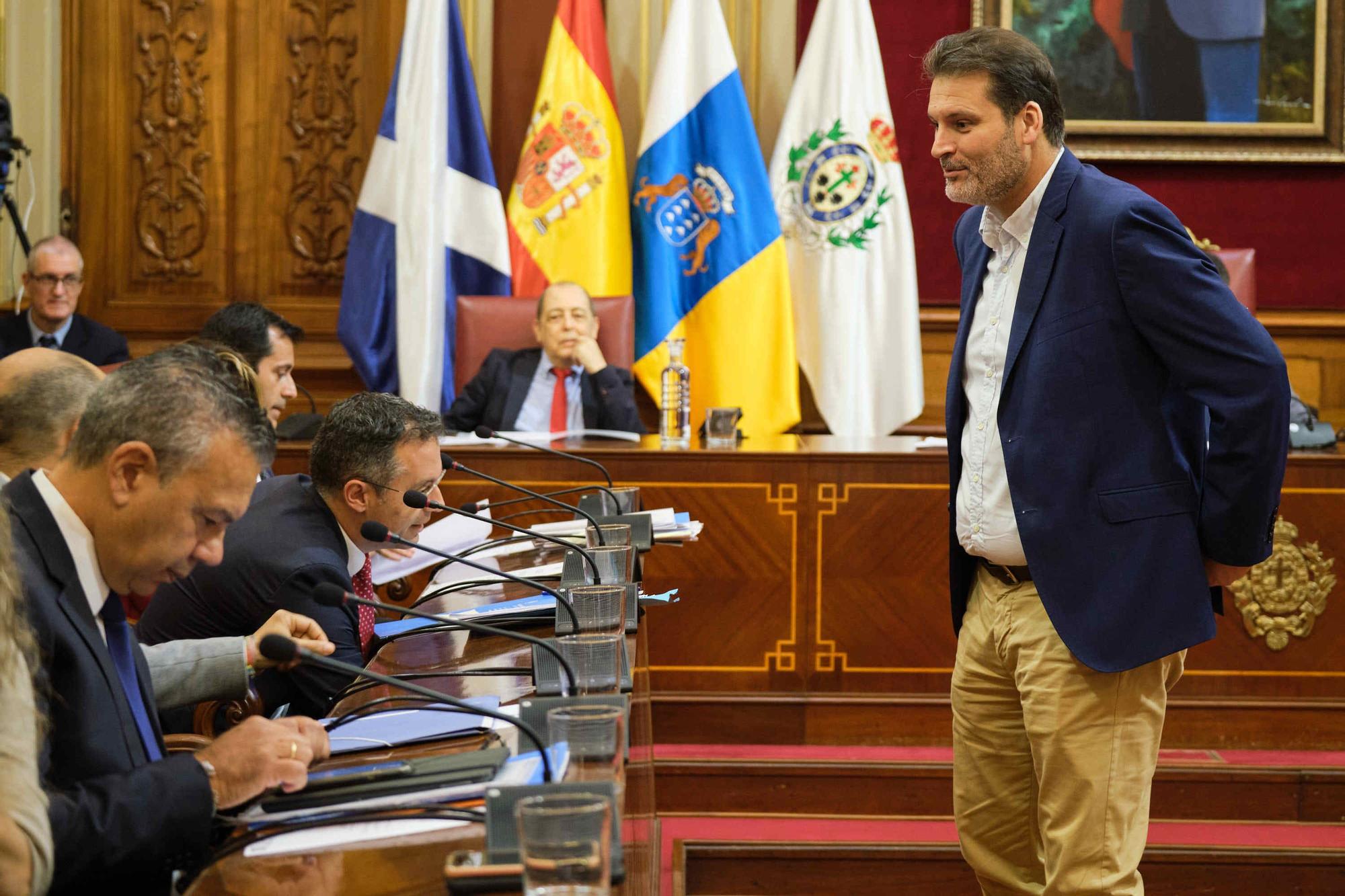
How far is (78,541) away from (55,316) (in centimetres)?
373

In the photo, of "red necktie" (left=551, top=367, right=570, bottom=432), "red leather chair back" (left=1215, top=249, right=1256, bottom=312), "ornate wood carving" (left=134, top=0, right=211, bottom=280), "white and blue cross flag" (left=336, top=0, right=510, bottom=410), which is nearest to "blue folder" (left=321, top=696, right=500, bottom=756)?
"red necktie" (left=551, top=367, right=570, bottom=432)

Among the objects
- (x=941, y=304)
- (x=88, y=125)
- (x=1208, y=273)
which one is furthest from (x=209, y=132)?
(x=1208, y=273)

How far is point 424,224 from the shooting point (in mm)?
5020

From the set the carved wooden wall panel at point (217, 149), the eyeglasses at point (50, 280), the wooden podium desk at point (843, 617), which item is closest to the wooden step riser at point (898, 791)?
the wooden podium desk at point (843, 617)

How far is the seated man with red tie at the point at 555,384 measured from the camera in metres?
4.46

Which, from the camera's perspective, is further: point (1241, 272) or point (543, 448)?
point (1241, 272)

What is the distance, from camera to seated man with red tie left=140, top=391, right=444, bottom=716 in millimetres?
2121

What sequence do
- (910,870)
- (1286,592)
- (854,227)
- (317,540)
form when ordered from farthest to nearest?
(854,227)
(1286,592)
(910,870)
(317,540)

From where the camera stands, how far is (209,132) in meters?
5.38

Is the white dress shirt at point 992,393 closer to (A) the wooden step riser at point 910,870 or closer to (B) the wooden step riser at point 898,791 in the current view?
(A) the wooden step riser at point 910,870

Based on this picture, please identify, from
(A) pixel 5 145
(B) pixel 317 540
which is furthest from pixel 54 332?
(B) pixel 317 540

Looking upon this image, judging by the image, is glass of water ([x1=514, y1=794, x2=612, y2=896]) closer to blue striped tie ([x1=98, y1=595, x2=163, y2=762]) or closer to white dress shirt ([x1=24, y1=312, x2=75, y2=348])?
blue striped tie ([x1=98, y1=595, x2=163, y2=762])

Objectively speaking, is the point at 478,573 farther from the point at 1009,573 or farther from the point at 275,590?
the point at 1009,573

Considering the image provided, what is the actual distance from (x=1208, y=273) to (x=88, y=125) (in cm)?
474
